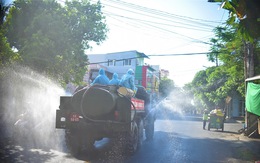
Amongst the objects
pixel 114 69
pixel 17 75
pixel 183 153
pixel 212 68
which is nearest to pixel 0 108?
pixel 17 75

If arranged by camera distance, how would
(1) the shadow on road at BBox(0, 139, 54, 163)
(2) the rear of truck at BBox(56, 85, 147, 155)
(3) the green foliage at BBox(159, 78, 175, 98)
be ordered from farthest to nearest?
(3) the green foliage at BBox(159, 78, 175, 98) → (2) the rear of truck at BBox(56, 85, 147, 155) → (1) the shadow on road at BBox(0, 139, 54, 163)

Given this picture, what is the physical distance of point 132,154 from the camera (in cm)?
752

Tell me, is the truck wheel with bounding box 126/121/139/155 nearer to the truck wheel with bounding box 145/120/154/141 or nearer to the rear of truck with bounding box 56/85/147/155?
the rear of truck with bounding box 56/85/147/155

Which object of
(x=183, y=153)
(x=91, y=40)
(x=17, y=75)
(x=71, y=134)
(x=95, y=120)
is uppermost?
(x=91, y=40)

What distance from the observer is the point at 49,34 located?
17.5m

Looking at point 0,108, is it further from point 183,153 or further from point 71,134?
point 183,153

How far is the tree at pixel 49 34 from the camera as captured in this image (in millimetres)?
17156

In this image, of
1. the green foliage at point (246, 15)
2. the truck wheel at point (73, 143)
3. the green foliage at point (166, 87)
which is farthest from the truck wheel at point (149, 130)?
the green foliage at point (166, 87)

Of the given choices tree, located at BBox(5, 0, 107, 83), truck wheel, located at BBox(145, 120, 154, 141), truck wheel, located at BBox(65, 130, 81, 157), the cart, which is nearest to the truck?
truck wheel, located at BBox(65, 130, 81, 157)

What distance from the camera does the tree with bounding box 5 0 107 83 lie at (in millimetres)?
17156

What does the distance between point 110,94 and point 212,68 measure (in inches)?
1682

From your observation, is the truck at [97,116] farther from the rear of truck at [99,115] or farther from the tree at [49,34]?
the tree at [49,34]

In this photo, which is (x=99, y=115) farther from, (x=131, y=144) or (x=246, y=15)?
(x=246, y=15)

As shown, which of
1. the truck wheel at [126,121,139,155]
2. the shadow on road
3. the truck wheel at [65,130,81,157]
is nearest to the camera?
the shadow on road
